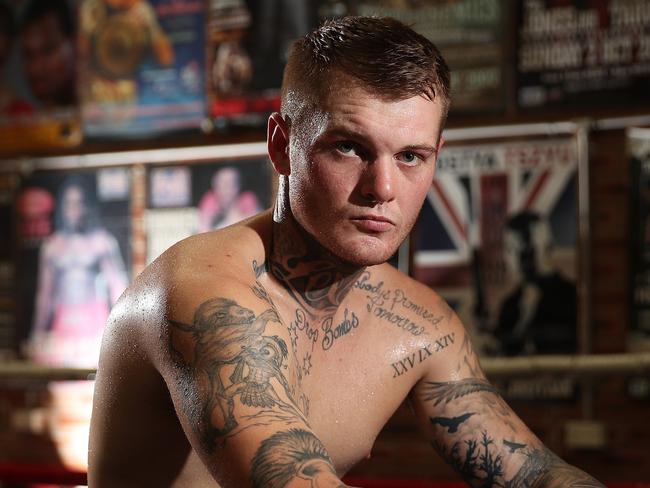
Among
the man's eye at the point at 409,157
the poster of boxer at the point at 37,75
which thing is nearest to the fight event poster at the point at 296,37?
the poster of boxer at the point at 37,75

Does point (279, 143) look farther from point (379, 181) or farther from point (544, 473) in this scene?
point (544, 473)

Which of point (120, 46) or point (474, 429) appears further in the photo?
point (120, 46)

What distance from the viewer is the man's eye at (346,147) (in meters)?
1.33

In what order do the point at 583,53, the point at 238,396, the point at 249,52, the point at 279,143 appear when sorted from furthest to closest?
the point at 249,52
the point at 583,53
the point at 279,143
the point at 238,396

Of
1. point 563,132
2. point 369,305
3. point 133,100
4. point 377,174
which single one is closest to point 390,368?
point 369,305

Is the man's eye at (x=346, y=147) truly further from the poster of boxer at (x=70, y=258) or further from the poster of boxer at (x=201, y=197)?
the poster of boxer at (x=70, y=258)

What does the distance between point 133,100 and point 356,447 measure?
10.2ft

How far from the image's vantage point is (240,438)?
1.12 metres

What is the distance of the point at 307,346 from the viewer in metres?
1.49

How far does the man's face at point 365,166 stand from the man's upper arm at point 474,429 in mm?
414

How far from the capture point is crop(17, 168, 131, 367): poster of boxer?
4.26 m

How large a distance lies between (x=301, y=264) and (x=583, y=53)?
2.52m

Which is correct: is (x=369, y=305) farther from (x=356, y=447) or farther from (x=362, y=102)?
(x=362, y=102)

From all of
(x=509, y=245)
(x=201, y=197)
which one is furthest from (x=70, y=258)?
(x=509, y=245)
